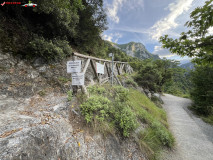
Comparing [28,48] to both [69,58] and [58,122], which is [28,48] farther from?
[58,122]

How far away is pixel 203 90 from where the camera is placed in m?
8.05

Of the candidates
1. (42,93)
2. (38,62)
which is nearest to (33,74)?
(38,62)

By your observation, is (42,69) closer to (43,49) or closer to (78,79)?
(43,49)

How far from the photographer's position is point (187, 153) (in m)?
3.14

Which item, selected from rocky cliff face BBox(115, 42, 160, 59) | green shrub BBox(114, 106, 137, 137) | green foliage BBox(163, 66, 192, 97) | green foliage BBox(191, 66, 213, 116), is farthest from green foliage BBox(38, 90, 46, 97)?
rocky cliff face BBox(115, 42, 160, 59)

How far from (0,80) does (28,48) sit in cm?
176

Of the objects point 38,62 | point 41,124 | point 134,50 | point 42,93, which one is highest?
point 134,50

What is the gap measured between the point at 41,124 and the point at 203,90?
42.2 feet

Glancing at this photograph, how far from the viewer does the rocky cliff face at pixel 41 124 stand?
4.06 ft

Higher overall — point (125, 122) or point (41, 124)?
point (41, 124)

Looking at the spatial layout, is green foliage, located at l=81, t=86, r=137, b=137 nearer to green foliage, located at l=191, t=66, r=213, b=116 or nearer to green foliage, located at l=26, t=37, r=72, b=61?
green foliage, located at l=26, t=37, r=72, b=61

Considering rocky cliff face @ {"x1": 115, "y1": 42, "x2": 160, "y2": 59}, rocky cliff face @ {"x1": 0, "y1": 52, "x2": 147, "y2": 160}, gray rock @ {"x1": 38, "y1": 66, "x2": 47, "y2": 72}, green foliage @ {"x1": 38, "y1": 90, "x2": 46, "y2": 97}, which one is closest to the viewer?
rocky cliff face @ {"x1": 0, "y1": 52, "x2": 147, "y2": 160}

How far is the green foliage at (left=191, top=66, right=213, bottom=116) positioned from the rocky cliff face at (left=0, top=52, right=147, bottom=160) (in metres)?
9.82

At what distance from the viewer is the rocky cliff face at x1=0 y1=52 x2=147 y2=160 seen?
4.06 feet
